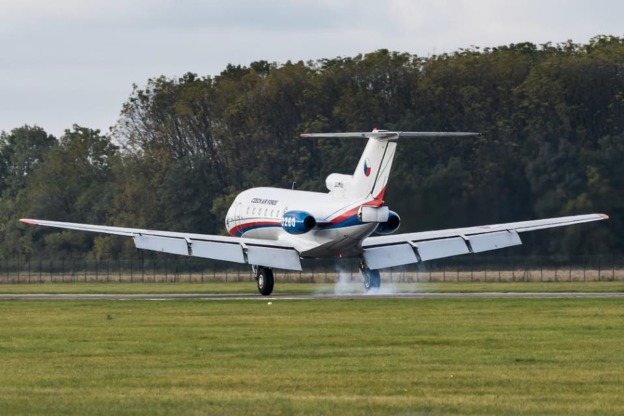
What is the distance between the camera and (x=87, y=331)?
38.6 m

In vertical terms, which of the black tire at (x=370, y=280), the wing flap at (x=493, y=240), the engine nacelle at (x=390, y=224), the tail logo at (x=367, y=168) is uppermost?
the tail logo at (x=367, y=168)

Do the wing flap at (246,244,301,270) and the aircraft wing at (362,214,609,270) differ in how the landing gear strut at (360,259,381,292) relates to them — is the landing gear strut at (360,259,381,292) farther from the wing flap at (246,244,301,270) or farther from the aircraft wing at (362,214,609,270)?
the wing flap at (246,244,301,270)

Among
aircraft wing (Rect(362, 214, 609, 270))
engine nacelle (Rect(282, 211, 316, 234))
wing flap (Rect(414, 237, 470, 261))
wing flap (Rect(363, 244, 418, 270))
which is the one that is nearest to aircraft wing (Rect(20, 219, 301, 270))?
engine nacelle (Rect(282, 211, 316, 234))

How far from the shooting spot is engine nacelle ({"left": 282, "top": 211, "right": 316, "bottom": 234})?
195 feet

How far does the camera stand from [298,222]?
59.7 m

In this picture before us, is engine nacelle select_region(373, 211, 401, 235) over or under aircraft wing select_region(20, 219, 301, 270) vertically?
over

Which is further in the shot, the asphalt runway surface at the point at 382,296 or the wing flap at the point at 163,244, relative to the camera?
the wing flap at the point at 163,244

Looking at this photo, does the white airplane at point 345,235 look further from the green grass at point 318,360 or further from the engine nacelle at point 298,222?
the green grass at point 318,360

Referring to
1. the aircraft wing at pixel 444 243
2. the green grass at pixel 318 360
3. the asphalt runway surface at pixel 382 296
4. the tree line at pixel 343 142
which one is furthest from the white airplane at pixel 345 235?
the tree line at pixel 343 142

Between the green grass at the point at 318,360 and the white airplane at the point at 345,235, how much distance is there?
1046 cm

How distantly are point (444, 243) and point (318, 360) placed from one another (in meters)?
30.9

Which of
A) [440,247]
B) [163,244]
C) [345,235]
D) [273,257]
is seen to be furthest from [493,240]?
[163,244]

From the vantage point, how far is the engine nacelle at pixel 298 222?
195 feet

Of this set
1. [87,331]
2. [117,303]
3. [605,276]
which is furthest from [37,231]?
[87,331]
